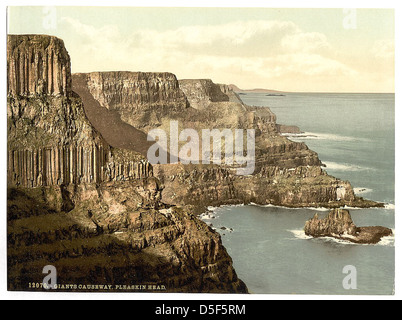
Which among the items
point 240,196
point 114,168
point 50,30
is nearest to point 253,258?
point 240,196

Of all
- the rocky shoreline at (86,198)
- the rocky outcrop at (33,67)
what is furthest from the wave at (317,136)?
the rocky outcrop at (33,67)

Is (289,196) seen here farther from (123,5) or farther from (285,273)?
(123,5)

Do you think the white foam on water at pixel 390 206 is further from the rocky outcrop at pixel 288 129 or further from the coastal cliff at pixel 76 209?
the coastal cliff at pixel 76 209

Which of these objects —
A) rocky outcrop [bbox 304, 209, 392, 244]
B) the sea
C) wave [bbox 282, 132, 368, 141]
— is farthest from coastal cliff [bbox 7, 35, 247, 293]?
wave [bbox 282, 132, 368, 141]

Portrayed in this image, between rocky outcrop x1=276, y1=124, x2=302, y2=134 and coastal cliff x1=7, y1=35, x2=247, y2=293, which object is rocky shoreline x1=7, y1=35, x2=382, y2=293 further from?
rocky outcrop x1=276, y1=124, x2=302, y2=134
